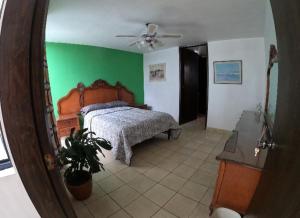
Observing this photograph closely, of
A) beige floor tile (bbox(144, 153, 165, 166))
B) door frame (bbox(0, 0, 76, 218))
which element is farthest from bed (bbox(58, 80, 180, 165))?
door frame (bbox(0, 0, 76, 218))

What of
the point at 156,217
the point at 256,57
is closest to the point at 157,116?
the point at 156,217

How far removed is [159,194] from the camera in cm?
185

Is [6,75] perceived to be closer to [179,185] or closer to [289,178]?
[289,178]

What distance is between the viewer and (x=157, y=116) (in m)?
3.17

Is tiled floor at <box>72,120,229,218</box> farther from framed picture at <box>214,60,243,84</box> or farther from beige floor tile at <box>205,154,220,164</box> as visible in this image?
framed picture at <box>214,60,243,84</box>

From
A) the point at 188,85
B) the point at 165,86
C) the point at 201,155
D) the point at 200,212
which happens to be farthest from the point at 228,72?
the point at 200,212

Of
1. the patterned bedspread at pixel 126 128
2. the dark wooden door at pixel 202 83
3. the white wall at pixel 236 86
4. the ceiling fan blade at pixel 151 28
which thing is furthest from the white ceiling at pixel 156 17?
the dark wooden door at pixel 202 83

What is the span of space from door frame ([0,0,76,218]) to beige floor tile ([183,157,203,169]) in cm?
219

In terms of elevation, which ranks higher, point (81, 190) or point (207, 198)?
point (81, 190)

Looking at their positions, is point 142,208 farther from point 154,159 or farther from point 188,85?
point 188,85

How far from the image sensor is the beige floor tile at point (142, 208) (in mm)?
1577

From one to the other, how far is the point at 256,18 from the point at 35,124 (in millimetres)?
3085

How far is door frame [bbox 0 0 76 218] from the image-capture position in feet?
1.78

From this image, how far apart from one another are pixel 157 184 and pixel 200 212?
62cm
